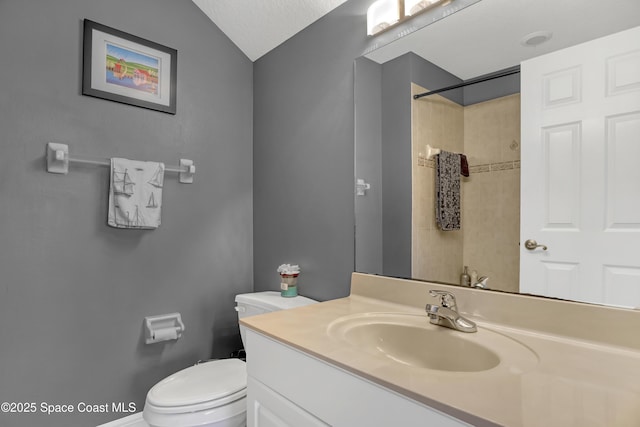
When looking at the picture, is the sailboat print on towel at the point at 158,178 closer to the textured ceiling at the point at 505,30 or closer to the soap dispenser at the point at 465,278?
the textured ceiling at the point at 505,30

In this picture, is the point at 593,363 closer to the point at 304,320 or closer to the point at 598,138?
the point at 598,138

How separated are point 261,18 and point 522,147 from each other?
1.61m

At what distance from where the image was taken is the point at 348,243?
1.58 meters

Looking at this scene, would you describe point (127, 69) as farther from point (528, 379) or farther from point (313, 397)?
point (528, 379)

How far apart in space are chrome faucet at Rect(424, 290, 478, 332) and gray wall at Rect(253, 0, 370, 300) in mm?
579

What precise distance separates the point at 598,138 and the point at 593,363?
1.82ft

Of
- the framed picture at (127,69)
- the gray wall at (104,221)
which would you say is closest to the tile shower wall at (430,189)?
the gray wall at (104,221)

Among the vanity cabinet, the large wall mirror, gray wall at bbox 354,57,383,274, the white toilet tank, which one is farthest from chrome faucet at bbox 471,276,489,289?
the white toilet tank

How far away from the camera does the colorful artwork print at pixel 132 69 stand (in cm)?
171

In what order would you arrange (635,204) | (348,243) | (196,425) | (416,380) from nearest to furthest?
(416,380) < (635,204) < (196,425) < (348,243)

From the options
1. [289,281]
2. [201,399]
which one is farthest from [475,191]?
[201,399]

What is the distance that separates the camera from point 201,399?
50.5 inches

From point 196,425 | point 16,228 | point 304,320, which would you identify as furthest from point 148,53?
point 196,425

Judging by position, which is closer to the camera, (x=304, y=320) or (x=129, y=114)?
(x=304, y=320)
